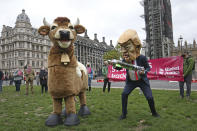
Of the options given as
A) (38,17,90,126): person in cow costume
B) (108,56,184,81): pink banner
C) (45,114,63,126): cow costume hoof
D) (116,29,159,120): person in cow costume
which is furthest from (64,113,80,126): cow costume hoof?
(108,56,184,81): pink banner

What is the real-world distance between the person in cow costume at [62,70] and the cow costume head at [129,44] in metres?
1.31

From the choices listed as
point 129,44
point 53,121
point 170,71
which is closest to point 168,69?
point 170,71

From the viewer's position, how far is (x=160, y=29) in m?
48.8

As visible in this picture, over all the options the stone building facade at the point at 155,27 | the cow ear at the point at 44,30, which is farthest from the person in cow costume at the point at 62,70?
the stone building facade at the point at 155,27

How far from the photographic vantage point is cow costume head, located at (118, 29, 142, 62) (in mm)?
4340

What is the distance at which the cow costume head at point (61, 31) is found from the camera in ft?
Answer: 12.9

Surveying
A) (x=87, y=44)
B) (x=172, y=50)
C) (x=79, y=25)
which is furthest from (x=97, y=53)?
(x=79, y=25)

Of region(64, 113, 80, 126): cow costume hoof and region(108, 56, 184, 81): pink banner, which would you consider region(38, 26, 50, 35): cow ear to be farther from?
region(108, 56, 184, 81): pink banner

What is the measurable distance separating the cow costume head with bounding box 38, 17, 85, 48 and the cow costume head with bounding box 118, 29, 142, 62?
48.0 inches

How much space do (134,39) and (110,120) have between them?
2.22m

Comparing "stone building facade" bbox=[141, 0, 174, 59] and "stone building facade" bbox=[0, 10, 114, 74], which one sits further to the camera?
"stone building facade" bbox=[0, 10, 114, 74]

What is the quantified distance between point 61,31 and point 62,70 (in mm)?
929

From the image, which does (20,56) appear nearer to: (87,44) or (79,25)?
(87,44)

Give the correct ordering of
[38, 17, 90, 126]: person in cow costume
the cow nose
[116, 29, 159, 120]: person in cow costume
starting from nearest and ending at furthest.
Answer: the cow nose, [38, 17, 90, 126]: person in cow costume, [116, 29, 159, 120]: person in cow costume
